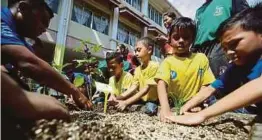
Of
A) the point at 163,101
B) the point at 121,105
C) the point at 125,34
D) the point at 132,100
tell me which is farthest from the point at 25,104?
the point at 125,34

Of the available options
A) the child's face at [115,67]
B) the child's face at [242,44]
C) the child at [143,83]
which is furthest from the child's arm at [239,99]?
the child's face at [115,67]

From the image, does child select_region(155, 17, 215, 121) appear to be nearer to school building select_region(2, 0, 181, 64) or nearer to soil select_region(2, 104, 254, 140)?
soil select_region(2, 104, 254, 140)

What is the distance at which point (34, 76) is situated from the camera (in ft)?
4.09

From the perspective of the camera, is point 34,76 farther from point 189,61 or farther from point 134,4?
point 134,4

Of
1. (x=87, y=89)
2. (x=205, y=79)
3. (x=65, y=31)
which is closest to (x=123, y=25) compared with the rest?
(x=65, y=31)

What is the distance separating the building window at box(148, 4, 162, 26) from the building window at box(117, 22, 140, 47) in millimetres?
2547

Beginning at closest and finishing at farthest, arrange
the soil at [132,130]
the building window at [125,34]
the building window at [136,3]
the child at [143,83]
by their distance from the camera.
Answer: the soil at [132,130] < the child at [143,83] < the building window at [125,34] < the building window at [136,3]

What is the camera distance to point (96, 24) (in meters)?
12.1

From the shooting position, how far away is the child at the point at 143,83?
8.69ft

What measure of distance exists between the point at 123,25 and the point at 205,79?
1207 centimetres

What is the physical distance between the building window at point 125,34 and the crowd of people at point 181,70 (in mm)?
10609

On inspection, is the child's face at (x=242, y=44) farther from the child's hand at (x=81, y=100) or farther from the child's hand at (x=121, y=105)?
the child's hand at (x=121, y=105)

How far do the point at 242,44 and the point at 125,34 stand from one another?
42.0 feet

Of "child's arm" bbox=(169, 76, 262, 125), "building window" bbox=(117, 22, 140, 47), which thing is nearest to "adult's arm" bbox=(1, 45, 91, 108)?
"child's arm" bbox=(169, 76, 262, 125)
